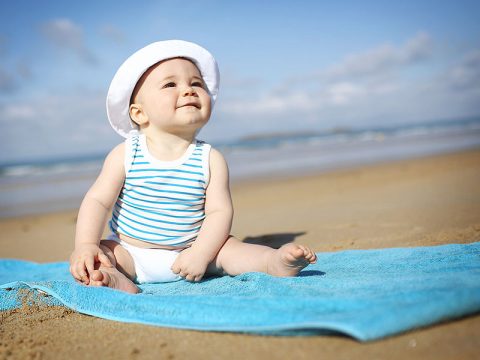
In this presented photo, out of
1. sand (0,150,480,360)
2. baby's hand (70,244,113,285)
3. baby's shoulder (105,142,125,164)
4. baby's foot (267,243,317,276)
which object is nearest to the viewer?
sand (0,150,480,360)

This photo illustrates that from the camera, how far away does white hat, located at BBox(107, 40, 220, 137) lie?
269 cm

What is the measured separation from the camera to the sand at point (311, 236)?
154 centimetres

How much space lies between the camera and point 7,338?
6.11 feet

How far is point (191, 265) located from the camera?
2436 millimetres

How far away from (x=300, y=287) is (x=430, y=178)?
5434mm

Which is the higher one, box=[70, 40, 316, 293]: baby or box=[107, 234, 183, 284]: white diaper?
box=[70, 40, 316, 293]: baby

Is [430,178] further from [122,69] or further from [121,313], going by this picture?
[121,313]

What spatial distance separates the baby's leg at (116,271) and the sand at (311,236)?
0.20m

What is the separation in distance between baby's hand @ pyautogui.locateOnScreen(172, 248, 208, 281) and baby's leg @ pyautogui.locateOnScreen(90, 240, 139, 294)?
248mm

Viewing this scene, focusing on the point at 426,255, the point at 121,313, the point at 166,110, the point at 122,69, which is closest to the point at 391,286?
the point at 426,255

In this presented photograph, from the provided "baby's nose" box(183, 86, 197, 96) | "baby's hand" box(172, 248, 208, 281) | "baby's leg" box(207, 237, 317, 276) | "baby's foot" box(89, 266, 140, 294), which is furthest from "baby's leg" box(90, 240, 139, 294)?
"baby's nose" box(183, 86, 197, 96)

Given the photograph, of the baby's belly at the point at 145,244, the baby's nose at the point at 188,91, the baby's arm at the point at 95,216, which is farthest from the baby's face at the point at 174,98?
the baby's belly at the point at 145,244

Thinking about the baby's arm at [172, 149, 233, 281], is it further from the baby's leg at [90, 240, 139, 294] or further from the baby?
the baby's leg at [90, 240, 139, 294]

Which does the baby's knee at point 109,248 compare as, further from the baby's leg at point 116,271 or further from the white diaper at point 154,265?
the white diaper at point 154,265
